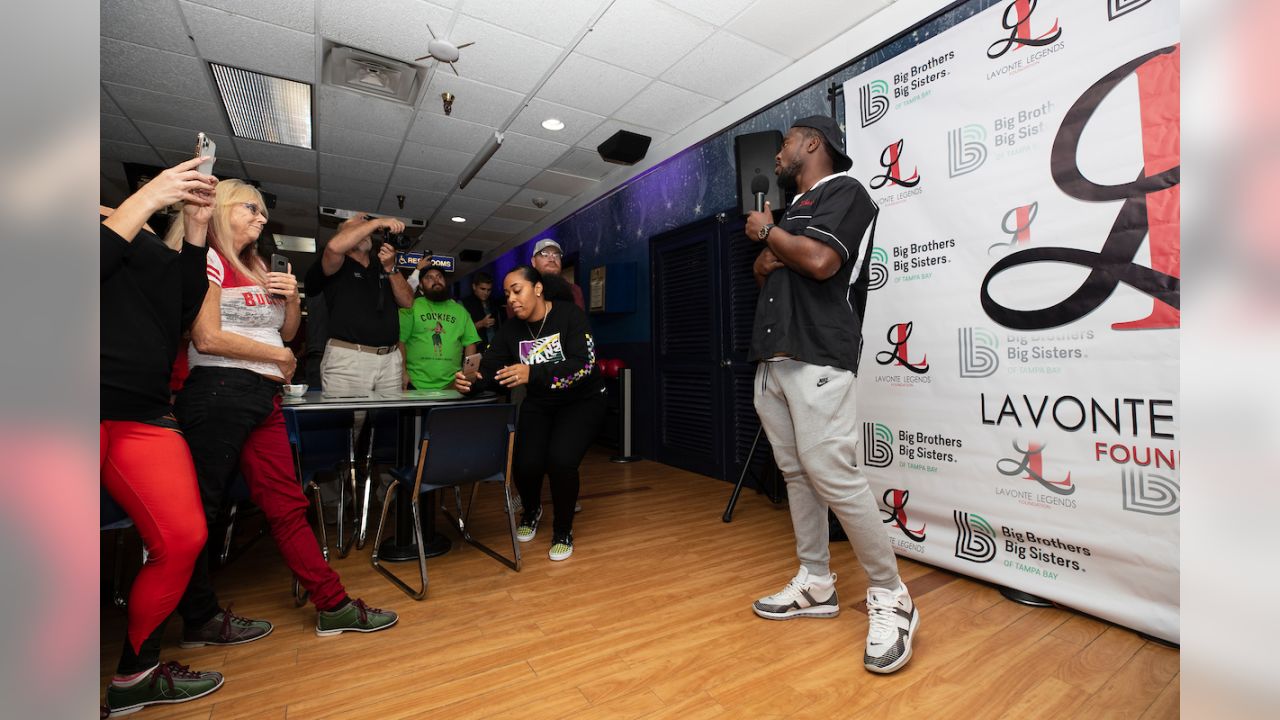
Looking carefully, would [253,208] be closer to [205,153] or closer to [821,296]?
[205,153]

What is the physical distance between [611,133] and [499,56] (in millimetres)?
1329

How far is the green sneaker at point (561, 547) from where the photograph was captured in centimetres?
263

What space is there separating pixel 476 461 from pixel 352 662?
33.2 inches

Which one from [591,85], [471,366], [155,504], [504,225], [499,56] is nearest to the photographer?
[155,504]

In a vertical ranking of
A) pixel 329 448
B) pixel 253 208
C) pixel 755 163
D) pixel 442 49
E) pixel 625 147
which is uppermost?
pixel 442 49

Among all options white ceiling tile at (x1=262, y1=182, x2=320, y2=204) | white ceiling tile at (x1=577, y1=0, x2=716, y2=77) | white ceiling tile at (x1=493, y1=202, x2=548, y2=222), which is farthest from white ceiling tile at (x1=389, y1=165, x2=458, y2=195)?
white ceiling tile at (x1=577, y1=0, x2=716, y2=77)

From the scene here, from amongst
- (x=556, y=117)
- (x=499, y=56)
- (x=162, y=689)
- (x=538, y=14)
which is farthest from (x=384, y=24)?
(x=162, y=689)

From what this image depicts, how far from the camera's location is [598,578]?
2414 millimetres

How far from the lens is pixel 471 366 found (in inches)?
135

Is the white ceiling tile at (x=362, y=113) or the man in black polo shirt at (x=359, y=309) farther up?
the white ceiling tile at (x=362, y=113)

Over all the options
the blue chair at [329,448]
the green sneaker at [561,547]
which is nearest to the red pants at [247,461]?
the blue chair at [329,448]

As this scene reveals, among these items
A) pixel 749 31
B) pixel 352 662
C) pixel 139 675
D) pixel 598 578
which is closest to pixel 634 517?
pixel 598 578

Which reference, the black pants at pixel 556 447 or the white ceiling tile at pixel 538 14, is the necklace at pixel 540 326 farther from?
the white ceiling tile at pixel 538 14
